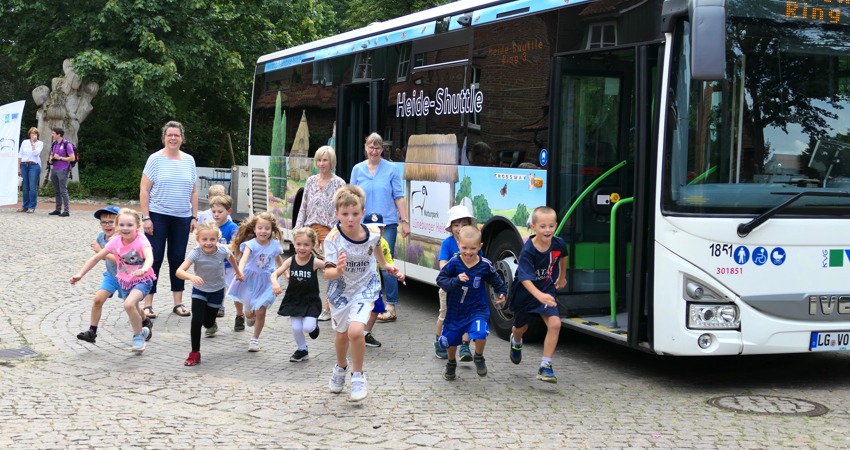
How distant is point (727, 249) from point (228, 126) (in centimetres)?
3525

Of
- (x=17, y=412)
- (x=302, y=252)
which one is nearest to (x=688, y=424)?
(x=302, y=252)

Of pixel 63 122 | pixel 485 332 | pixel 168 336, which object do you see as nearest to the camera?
pixel 485 332

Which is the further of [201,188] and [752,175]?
[201,188]

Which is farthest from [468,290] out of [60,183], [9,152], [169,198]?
[60,183]

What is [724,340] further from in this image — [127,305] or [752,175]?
[127,305]

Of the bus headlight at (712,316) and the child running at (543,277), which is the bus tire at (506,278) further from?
the bus headlight at (712,316)

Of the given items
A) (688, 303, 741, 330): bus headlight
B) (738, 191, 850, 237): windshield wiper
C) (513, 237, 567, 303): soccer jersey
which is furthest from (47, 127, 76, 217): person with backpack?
(738, 191, 850, 237): windshield wiper

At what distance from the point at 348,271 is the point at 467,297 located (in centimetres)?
96

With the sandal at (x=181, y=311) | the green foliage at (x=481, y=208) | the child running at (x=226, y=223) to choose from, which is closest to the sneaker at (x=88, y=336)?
the child running at (x=226, y=223)

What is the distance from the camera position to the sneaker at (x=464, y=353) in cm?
843

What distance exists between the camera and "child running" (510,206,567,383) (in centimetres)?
770

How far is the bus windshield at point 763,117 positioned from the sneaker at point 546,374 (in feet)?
4.53

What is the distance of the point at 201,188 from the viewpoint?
3619 centimetres

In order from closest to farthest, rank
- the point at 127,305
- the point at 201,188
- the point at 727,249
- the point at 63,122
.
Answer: the point at 727,249 → the point at 127,305 → the point at 63,122 → the point at 201,188
